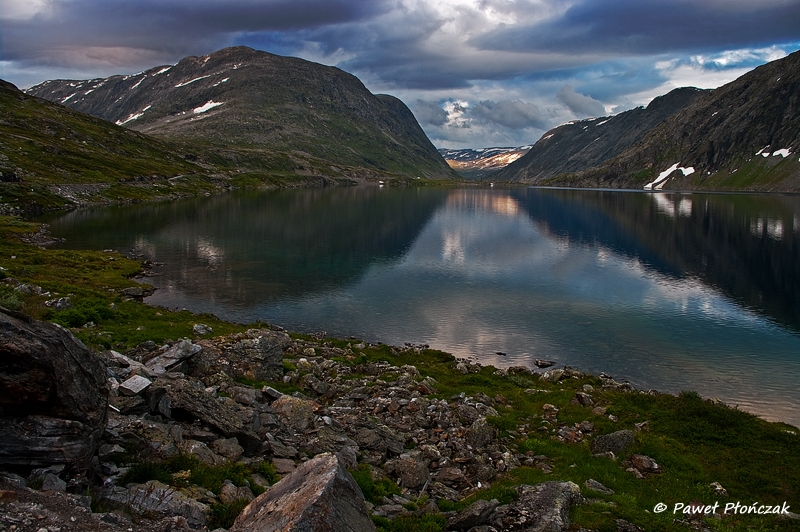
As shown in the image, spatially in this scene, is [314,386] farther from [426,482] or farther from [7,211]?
[7,211]

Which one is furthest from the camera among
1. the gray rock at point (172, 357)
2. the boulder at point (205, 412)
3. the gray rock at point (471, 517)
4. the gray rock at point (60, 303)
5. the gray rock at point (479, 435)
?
the gray rock at point (60, 303)

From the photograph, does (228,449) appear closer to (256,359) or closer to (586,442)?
(256,359)

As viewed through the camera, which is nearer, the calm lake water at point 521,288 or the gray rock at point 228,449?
the gray rock at point 228,449

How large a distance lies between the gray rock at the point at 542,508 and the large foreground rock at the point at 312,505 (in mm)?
5216

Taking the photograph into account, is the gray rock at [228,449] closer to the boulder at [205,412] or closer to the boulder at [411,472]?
the boulder at [205,412]

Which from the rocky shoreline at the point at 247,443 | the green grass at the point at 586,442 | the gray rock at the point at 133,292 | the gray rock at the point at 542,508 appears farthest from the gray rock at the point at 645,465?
the gray rock at the point at 133,292

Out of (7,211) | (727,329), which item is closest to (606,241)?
(727,329)

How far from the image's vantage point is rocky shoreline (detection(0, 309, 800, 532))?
420 inches

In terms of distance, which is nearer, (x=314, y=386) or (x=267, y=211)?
(x=314, y=386)

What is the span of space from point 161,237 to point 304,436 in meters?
91.2

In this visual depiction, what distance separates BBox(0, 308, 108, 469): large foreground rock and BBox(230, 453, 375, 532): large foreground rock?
4.33 m

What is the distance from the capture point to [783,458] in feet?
75.3

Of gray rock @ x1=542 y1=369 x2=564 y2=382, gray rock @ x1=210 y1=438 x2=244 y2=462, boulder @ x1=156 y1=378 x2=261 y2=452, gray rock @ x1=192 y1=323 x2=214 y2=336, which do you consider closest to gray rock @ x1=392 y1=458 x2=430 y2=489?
boulder @ x1=156 y1=378 x2=261 y2=452

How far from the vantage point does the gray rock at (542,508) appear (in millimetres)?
14203
